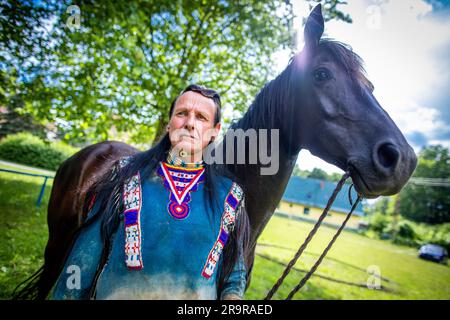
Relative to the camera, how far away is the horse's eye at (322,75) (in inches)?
65.0

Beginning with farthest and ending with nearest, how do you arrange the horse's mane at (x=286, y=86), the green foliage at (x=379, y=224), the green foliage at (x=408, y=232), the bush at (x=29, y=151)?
the green foliage at (x=379, y=224)
the green foliage at (x=408, y=232)
the bush at (x=29, y=151)
the horse's mane at (x=286, y=86)

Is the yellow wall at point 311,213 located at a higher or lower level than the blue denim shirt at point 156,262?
lower

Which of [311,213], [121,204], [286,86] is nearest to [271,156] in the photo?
[286,86]

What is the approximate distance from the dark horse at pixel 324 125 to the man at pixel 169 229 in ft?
1.92

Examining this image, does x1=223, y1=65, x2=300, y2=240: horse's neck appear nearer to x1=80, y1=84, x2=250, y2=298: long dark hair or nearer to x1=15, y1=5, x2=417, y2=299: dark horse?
x1=15, y1=5, x2=417, y2=299: dark horse

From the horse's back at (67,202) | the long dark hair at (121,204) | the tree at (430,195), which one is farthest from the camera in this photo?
the tree at (430,195)

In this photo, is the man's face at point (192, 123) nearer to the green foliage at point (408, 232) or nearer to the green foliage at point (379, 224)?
the green foliage at point (408, 232)

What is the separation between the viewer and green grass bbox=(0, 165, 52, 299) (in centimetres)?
359

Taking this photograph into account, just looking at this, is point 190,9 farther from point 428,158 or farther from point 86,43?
point 428,158

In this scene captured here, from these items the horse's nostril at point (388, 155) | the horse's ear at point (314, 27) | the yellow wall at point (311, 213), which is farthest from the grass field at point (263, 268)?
the yellow wall at point (311, 213)

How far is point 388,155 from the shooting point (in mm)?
1337

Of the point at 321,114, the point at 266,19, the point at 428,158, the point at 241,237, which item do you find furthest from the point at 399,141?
the point at 428,158

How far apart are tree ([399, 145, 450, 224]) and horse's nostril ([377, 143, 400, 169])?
51157 millimetres
